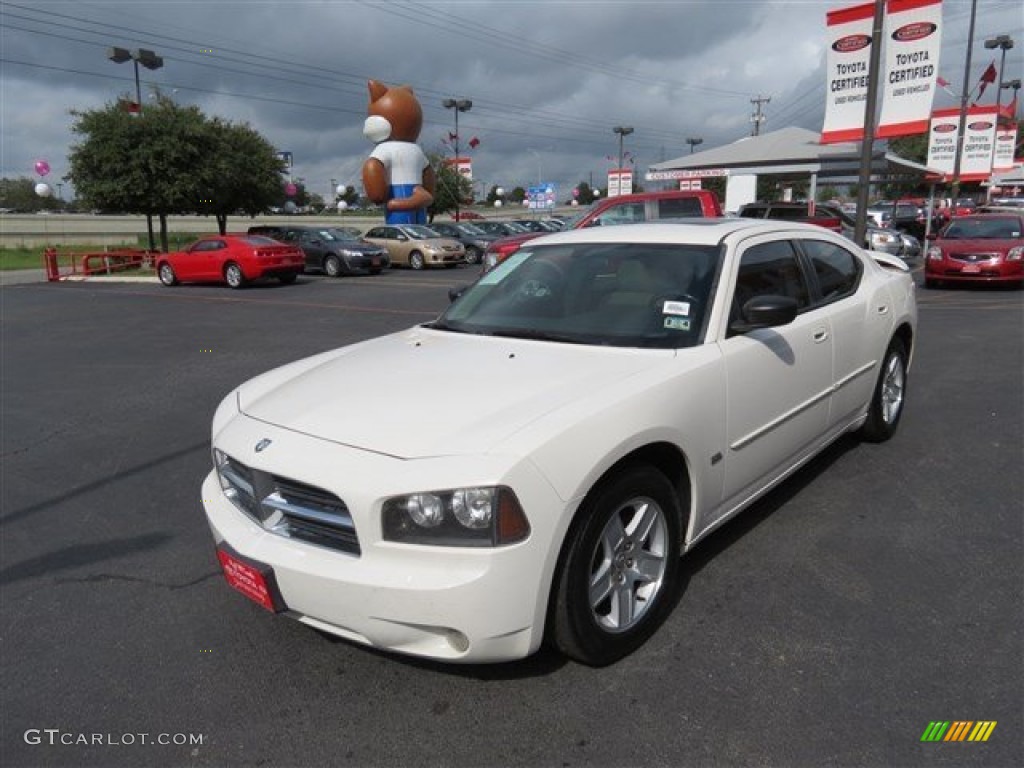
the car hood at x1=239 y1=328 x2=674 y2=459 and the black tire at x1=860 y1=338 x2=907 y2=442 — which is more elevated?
the car hood at x1=239 y1=328 x2=674 y2=459

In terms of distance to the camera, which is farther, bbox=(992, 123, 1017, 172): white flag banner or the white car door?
bbox=(992, 123, 1017, 172): white flag banner

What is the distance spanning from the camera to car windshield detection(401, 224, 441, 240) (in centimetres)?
2552

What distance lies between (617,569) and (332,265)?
69.1 ft

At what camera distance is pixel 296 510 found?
2498mm

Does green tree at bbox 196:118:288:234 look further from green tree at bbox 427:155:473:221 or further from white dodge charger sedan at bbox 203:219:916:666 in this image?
white dodge charger sedan at bbox 203:219:916:666

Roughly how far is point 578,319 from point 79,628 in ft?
8.49

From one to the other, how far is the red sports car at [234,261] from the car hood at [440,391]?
16.7 m

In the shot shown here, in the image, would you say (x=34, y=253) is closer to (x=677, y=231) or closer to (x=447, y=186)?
(x=447, y=186)

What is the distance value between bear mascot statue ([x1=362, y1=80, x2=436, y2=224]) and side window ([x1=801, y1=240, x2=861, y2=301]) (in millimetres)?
27653

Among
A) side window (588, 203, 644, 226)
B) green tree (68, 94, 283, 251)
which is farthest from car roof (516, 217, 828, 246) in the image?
green tree (68, 94, 283, 251)

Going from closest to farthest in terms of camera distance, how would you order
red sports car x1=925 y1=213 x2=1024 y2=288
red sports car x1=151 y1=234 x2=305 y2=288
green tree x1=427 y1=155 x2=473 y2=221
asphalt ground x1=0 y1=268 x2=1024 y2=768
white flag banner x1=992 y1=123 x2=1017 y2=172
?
asphalt ground x1=0 y1=268 x2=1024 y2=768
red sports car x1=925 y1=213 x2=1024 y2=288
red sports car x1=151 y1=234 x2=305 y2=288
white flag banner x1=992 y1=123 x2=1017 y2=172
green tree x1=427 y1=155 x2=473 y2=221

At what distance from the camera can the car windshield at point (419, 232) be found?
25516mm

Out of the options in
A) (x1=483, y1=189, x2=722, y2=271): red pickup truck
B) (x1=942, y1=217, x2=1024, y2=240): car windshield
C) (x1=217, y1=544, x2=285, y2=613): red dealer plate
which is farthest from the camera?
(x1=942, y1=217, x2=1024, y2=240): car windshield

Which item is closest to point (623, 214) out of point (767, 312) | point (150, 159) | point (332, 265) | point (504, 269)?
point (504, 269)
